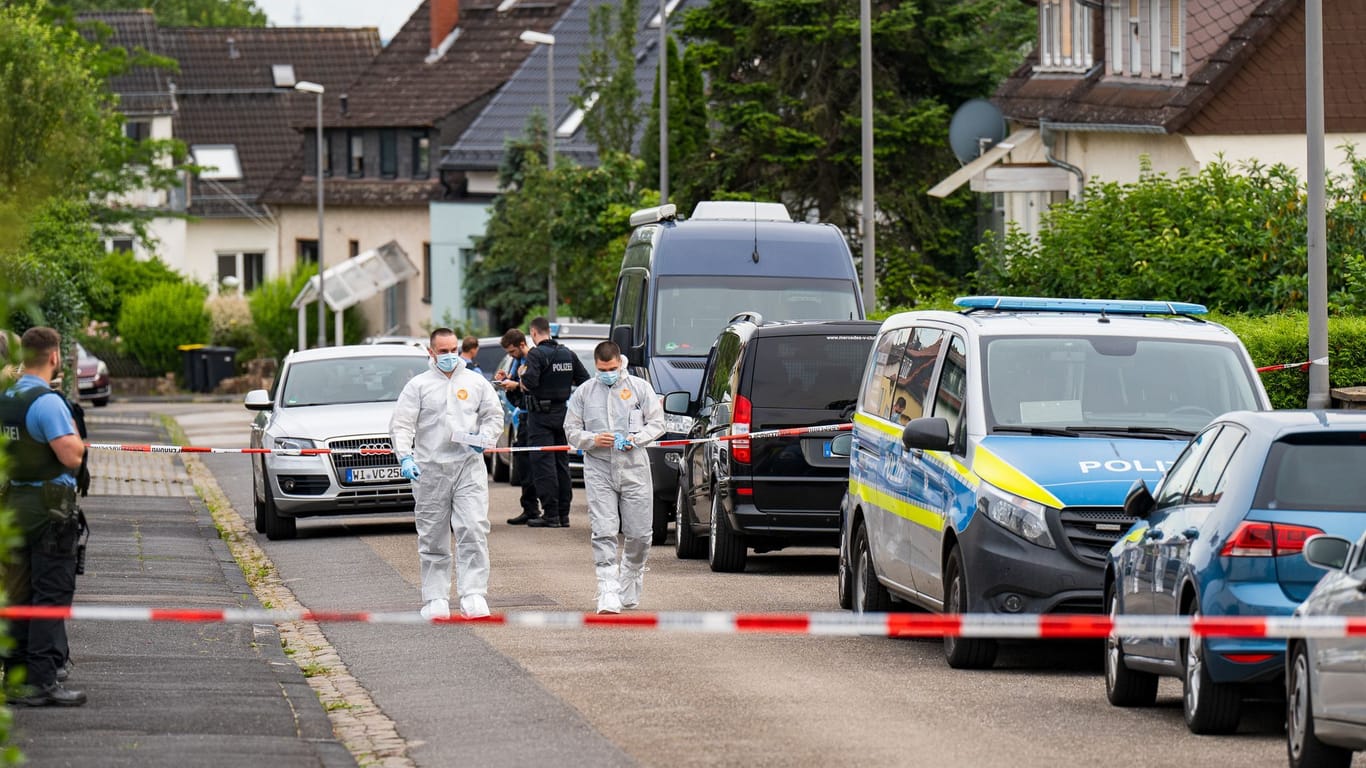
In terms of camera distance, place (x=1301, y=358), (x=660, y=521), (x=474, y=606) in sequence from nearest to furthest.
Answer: (x=474, y=606), (x=1301, y=358), (x=660, y=521)

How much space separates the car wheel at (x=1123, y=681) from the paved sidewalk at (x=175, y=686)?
3498 millimetres

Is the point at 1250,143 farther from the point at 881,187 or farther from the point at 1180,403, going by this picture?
the point at 1180,403

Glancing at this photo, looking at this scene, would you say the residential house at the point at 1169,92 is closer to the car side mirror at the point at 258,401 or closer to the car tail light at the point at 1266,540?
the car side mirror at the point at 258,401

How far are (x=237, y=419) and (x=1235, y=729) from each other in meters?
42.9

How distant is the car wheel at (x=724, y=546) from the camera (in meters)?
17.7

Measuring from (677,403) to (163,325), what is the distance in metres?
50.3

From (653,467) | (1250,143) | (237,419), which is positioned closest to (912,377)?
(653,467)

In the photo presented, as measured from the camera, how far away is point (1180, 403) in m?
12.9

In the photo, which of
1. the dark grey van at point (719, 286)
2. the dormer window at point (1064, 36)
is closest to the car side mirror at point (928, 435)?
the dark grey van at point (719, 286)

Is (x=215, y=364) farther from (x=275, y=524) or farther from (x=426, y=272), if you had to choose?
(x=275, y=524)

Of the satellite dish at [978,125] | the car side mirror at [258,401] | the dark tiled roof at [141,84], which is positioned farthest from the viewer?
the dark tiled roof at [141,84]

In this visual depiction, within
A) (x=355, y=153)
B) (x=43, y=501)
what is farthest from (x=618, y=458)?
(x=355, y=153)

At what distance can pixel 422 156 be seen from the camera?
73.4m

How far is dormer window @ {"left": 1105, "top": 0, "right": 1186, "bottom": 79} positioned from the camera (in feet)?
114
